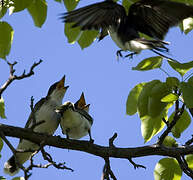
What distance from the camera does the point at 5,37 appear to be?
147 inches

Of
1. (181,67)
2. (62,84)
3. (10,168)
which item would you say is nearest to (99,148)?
(181,67)

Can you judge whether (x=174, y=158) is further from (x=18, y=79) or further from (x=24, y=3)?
(x=24, y=3)

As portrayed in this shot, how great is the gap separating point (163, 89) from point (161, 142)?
0.75 meters

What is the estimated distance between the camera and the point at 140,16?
4098 millimetres

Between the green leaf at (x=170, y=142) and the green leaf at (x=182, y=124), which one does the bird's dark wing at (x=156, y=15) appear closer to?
the green leaf at (x=182, y=124)

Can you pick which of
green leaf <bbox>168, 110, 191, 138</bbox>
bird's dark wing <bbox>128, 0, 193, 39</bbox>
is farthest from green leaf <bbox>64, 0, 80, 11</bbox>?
green leaf <bbox>168, 110, 191, 138</bbox>

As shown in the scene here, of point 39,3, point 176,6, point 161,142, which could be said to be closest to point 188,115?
point 161,142

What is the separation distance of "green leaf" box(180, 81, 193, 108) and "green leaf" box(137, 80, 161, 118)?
0.37 meters

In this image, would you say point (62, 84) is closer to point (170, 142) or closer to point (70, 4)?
point (70, 4)

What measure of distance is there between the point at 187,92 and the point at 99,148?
1344 mm

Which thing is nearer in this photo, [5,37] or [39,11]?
[5,37]

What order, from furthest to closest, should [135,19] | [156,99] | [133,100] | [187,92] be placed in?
[135,19]
[133,100]
[156,99]
[187,92]

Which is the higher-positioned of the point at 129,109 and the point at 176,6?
the point at 176,6

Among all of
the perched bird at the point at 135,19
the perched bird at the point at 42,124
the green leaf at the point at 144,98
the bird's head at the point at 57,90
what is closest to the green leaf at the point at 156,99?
the green leaf at the point at 144,98
